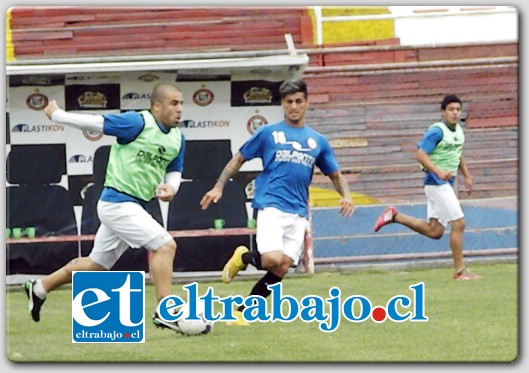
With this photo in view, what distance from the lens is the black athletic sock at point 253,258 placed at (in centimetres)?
866

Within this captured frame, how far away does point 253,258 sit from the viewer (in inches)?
342

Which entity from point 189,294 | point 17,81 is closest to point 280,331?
point 189,294

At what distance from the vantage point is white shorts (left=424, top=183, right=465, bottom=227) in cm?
938

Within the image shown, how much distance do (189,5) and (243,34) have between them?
1.00 m

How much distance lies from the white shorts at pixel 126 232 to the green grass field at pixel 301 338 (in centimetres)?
26

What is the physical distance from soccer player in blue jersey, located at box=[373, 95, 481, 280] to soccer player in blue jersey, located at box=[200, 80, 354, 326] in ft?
2.83

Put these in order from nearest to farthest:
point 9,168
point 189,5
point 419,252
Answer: point 189,5, point 9,168, point 419,252

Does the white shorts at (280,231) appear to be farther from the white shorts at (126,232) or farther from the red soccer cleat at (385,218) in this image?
the red soccer cleat at (385,218)

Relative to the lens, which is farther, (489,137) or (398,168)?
(398,168)

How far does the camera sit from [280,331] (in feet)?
26.5

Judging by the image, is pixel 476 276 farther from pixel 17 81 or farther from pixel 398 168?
pixel 17 81

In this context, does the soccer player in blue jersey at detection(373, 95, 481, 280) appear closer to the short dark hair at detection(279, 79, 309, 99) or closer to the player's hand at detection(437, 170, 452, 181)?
the player's hand at detection(437, 170, 452, 181)

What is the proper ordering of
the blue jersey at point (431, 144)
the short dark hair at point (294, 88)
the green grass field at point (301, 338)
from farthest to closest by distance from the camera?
1. the blue jersey at point (431, 144)
2. the short dark hair at point (294, 88)
3. the green grass field at point (301, 338)

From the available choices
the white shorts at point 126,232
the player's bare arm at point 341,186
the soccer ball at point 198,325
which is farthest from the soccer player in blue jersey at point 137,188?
the player's bare arm at point 341,186
